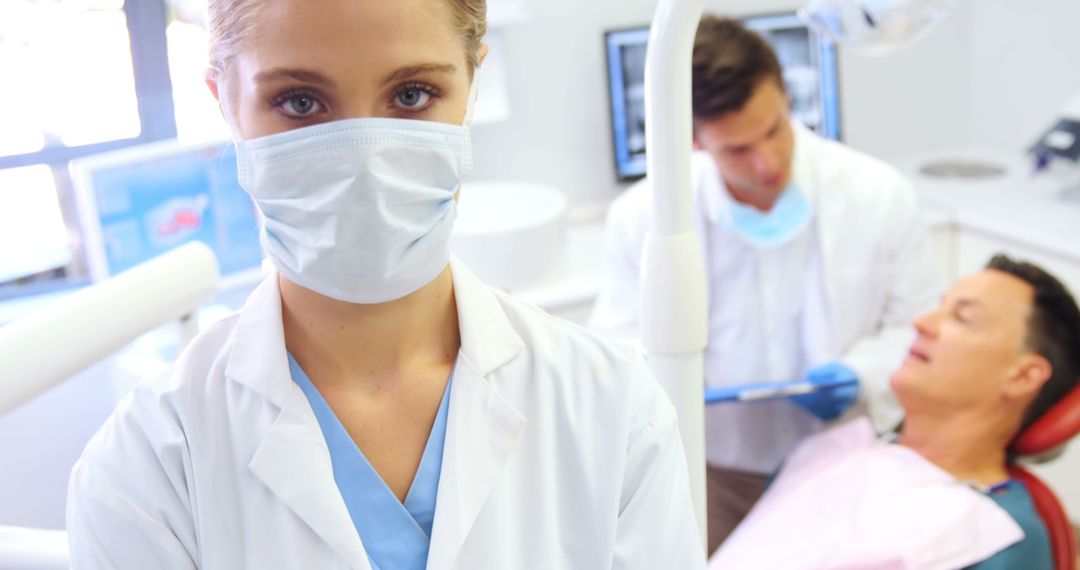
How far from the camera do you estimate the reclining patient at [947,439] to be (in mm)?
1682

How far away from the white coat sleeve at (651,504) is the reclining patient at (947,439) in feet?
2.29

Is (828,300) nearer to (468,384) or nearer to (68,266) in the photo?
(468,384)

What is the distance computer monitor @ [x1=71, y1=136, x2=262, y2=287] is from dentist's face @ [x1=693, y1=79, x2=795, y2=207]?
96cm

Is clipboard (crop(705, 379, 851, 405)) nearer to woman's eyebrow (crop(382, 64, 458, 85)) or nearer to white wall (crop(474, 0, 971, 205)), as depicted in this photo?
woman's eyebrow (crop(382, 64, 458, 85))

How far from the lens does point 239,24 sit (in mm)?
869

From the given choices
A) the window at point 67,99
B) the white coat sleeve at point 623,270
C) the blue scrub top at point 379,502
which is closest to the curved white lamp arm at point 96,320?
the blue scrub top at point 379,502

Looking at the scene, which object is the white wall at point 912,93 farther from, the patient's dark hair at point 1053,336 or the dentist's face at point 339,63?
the dentist's face at point 339,63

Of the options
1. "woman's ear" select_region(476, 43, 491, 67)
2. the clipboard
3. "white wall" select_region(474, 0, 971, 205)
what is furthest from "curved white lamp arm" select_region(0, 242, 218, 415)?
"white wall" select_region(474, 0, 971, 205)

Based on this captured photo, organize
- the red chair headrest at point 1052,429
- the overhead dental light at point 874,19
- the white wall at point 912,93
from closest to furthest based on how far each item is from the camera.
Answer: the overhead dental light at point 874,19
the red chair headrest at point 1052,429
the white wall at point 912,93

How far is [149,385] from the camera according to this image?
939 millimetres

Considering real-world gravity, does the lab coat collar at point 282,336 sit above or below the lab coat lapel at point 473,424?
above

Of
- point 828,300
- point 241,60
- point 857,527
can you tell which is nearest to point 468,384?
point 241,60

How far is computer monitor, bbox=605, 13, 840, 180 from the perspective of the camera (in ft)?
9.26

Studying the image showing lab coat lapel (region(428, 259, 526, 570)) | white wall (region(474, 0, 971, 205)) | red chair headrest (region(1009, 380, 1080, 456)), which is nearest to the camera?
lab coat lapel (region(428, 259, 526, 570))
